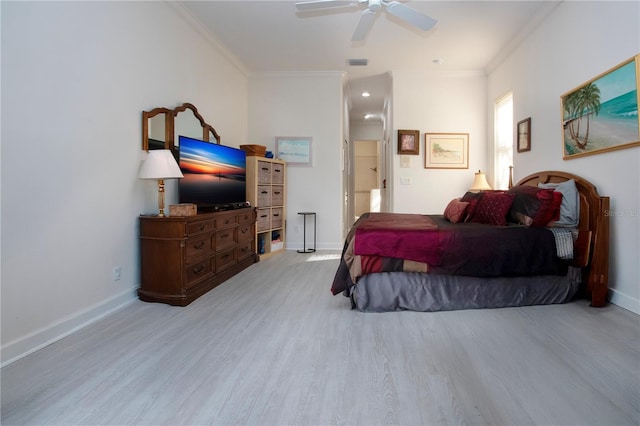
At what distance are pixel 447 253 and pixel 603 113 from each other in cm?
175

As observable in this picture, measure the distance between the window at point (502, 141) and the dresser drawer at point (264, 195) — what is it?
11.1 ft

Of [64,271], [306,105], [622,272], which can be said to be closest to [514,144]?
[622,272]

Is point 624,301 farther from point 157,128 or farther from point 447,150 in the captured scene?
point 157,128

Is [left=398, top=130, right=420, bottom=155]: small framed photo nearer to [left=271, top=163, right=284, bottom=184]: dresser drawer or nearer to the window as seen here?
the window

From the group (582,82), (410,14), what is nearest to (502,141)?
(582,82)

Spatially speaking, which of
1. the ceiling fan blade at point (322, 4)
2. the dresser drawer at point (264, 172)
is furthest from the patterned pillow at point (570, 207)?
the dresser drawer at point (264, 172)

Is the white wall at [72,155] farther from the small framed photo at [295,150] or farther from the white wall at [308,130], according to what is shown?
the small framed photo at [295,150]

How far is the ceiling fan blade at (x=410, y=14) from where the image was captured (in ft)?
8.89

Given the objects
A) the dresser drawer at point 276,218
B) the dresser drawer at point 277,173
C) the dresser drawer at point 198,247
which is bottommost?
the dresser drawer at point 198,247

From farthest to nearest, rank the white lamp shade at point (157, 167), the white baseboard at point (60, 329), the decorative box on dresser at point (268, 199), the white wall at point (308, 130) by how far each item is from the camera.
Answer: the white wall at point (308, 130) → the decorative box on dresser at point (268, 199) → the white lamp shade at point (157, 167) → the white baseboard at point (60, 329)

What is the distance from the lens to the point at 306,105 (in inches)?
205

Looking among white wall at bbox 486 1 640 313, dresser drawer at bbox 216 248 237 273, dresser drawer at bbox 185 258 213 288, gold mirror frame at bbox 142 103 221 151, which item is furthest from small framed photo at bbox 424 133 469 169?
dresser drawer at bbox 185 258 213 288

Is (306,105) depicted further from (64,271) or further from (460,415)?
(460,415)

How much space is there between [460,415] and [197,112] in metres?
3.64
